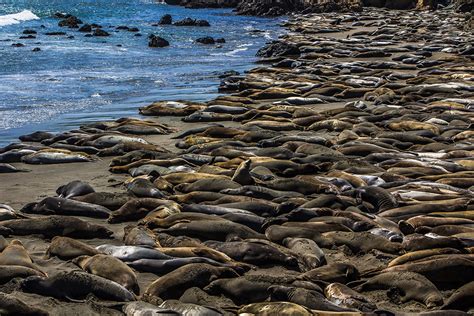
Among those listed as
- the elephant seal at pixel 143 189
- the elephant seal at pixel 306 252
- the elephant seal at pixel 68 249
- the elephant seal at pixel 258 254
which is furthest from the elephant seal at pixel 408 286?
the elephant seal at pixel 143 189

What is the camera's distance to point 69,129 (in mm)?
11547

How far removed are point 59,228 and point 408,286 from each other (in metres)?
2.84

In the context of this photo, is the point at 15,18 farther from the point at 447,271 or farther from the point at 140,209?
the point at 447,271

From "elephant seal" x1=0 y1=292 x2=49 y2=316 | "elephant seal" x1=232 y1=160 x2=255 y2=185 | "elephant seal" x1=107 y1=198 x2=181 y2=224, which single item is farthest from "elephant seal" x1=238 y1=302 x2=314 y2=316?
"elephant seal" x1=232 y1=160 x2=255 y2=185

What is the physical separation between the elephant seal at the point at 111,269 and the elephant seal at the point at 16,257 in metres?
0.32

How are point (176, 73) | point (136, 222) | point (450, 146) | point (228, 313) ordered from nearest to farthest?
point (228, 313) < point (136, 222) < point (450, 146) < point (176, 73)

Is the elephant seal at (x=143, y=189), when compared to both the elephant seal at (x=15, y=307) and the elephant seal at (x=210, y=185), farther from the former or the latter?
the elephant seal at (x=15, y=307)

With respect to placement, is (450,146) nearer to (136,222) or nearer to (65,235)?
(136,222)

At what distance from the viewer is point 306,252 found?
537 cm

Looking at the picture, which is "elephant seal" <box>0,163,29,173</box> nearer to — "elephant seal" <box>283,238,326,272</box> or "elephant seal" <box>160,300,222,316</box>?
"elephant seal" <box>283,238,326,272</box>

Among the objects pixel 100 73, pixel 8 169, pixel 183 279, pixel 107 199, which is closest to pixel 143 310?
pixel 183 279

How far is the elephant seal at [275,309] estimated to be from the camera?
4.11 meters

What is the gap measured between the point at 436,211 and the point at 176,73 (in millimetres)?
13683

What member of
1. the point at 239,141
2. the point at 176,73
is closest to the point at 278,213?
the point at 239,141
